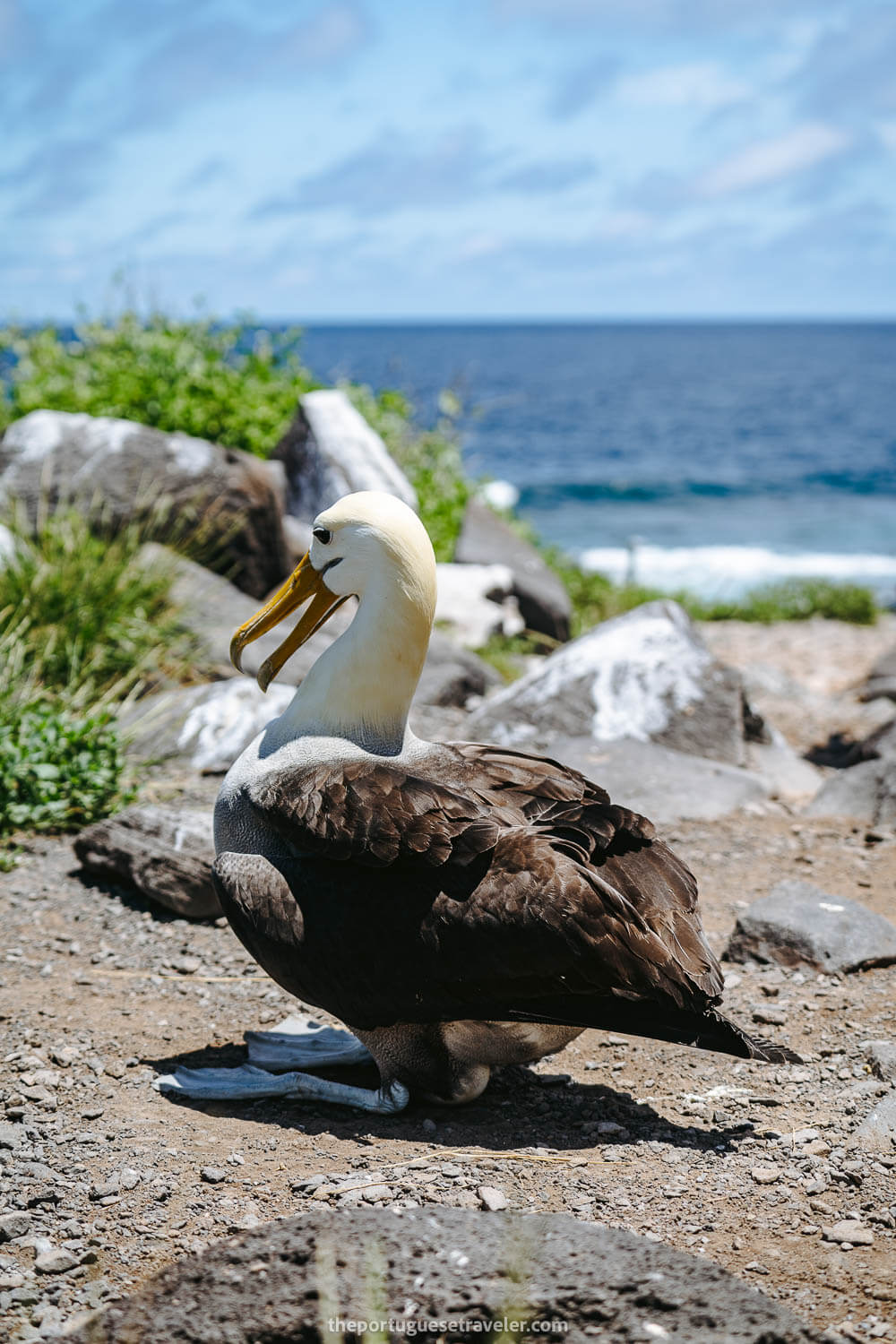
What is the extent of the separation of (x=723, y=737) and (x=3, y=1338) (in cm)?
609

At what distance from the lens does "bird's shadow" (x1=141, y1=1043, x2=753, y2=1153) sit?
12.5 feet

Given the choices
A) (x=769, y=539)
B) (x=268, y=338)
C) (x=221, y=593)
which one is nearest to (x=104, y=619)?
(x=221, y=593)

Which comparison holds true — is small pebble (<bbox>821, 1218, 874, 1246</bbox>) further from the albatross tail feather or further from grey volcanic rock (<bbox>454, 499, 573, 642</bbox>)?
grey volcanic rock (<bbox>454, 499, 573, 642</bbox>)

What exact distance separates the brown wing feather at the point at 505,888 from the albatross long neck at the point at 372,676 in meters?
0.26

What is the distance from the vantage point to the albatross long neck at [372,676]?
411 cm

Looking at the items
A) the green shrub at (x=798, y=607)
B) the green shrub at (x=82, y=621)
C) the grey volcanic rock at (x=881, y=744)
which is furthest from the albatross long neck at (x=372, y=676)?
the green shrub at (x=798, y=607)

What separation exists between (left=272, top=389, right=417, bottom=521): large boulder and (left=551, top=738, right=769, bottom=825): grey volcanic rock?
432 centimetres

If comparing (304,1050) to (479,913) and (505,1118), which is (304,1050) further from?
(479,913)

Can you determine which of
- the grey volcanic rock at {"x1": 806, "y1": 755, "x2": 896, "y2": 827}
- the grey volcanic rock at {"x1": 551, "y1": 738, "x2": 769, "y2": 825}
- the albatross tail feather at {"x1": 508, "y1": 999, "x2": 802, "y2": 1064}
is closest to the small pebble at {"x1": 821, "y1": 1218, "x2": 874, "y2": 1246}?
the albatross tail feather at {"x1": 508, "y1": 999, "x2": 802, "y2": 1064}

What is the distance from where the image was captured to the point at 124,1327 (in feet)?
8.63

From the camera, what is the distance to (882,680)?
1129cm

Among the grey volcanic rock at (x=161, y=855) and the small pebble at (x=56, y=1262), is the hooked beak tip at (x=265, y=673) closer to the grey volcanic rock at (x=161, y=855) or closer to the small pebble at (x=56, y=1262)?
the grey volcanic rock at (x=161, y=855)

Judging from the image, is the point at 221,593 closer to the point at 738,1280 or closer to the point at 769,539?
the point at 738,1280

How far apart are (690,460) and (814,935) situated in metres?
39.7
